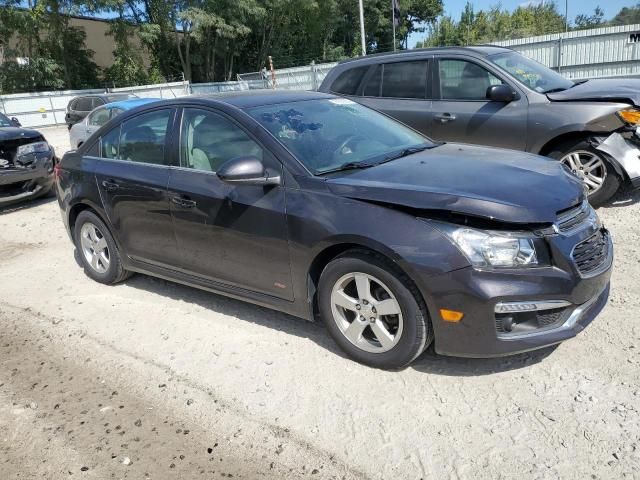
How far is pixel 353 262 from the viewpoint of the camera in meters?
3.25

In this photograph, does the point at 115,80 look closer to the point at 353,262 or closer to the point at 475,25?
the point at 353,262

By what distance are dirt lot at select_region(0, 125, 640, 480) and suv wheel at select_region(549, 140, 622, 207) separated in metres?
1.64

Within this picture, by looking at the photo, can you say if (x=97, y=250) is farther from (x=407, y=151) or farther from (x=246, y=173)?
(x=407, y=151)

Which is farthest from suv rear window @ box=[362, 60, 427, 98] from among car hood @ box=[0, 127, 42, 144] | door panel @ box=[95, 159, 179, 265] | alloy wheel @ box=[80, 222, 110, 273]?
car hood @ box=[0, 127, 42, 144]

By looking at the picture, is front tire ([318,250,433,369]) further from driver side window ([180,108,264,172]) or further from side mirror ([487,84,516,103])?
side mirror ([487,84,516,103])

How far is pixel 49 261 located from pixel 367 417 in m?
4.68

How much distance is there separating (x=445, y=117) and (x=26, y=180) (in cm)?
659

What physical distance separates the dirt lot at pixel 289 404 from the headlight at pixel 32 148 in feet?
Result: 17.4

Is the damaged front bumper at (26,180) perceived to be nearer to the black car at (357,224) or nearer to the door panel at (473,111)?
the black car at (357,224)

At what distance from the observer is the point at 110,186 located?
4.77 meters

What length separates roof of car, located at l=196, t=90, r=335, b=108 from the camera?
4.15 meters

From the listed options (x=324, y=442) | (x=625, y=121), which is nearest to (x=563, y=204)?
(x=324, y=442)

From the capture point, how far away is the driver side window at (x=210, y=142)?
388 centimetres

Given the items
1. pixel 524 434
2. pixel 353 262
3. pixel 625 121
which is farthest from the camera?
pixel 625 121
